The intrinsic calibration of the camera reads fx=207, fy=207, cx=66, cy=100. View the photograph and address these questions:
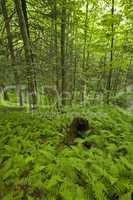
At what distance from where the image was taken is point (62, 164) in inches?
146

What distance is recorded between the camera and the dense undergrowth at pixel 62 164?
10.6 feet

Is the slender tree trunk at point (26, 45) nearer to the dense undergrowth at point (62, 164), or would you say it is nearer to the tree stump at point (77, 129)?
the dense undergrowth at point (62, 164)

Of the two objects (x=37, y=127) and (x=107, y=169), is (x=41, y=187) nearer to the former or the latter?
(x=107, y=169)

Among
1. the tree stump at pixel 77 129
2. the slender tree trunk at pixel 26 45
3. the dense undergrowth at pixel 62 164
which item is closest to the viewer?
the dense undergrowth at pixel 62 164

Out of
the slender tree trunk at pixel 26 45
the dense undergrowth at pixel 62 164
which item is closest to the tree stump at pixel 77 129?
the dense undergrowth at pixel 62 164

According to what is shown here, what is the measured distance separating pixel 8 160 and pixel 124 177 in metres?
2.20

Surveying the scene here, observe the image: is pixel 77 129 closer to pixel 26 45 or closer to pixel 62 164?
pixel 62 164

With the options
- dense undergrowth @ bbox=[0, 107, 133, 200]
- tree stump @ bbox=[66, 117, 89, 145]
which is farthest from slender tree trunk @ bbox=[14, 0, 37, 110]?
tree stump @ bbox=[66, 117, 89, 145]

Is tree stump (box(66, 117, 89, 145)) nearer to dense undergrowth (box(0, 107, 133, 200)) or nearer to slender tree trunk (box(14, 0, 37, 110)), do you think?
dense undergrowth (box(0, 107, 133, 200))

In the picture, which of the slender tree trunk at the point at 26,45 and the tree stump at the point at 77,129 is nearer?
the tree stump at the point at 77,129

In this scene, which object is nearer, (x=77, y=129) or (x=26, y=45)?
(x=77, y=129)

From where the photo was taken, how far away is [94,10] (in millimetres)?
11414

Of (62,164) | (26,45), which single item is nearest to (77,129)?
(62,164)

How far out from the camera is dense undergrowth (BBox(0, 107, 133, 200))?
10.6ft
